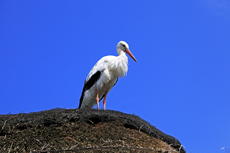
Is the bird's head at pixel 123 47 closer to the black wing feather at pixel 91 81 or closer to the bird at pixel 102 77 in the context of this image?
the bird at pixel 102 77

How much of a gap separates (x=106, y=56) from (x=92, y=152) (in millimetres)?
5016

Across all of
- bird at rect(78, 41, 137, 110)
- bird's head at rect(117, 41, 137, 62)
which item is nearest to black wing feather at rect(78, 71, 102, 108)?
bird at rect(78, 41, 137, 110)

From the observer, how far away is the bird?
9.86 m

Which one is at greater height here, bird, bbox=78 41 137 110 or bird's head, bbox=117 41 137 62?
bird's head, bbox=117 41 137 62

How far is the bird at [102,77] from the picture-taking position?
986 centimetres

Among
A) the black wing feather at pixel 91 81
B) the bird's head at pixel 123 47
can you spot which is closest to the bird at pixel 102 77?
the black wing feather at pixel 91 81

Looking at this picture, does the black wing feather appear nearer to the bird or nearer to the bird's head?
the bird

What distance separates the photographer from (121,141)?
599cm

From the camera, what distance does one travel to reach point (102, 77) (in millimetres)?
9828

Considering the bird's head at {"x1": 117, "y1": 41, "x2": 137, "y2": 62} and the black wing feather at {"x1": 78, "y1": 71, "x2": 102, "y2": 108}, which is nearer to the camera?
the black wing feather at {"x1": 78, "y1": 71, "x2": 102, "y2": 108}

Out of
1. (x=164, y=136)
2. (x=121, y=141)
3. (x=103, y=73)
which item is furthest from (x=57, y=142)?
(x=103, y=73)

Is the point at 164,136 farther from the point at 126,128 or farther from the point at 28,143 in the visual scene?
the point at 28,143

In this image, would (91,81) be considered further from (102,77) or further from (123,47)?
(123,47)

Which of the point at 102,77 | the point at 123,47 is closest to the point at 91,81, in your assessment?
the point at 102,77
